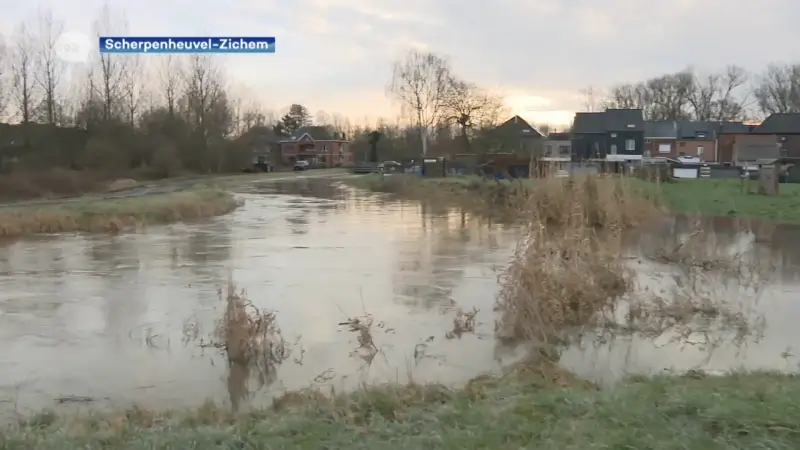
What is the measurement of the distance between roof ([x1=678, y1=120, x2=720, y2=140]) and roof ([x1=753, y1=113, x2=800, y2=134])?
7.95 m

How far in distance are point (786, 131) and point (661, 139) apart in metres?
13.4

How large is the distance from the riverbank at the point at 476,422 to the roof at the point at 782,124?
2736 inches


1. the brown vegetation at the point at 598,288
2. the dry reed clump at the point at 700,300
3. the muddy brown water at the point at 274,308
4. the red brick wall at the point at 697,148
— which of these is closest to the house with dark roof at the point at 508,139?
the red brick wall at the point at 697,148

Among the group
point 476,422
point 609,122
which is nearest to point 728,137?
point 609,122

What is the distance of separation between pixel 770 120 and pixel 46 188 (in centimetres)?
6090

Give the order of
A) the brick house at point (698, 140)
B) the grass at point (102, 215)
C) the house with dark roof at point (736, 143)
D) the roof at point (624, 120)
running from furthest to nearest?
1. the brick house at point (698, 140)
2. the roof at point (624, 120)
3. the house with dark roof at point (736, 143)
4. the grass at point (102, 215)

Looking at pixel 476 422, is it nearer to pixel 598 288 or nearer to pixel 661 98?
pixel 598 288

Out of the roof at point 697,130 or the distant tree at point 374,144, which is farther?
the distant tree at point 374,144

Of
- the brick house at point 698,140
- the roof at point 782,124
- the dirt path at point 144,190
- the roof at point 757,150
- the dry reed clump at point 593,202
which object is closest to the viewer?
the dry reed clump at point 593,202

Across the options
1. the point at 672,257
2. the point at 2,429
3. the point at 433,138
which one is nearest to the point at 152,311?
the point at 2,429

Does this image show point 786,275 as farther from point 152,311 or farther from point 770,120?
point 770,120

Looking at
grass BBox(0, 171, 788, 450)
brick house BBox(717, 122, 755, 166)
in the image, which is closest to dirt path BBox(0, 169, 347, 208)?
grass BBox(0, 171, 788, 450)

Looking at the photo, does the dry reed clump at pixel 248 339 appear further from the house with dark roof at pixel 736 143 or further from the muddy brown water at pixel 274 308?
the house with dark roof at pixel 736 143

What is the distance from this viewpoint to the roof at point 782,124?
66887 millimetres
